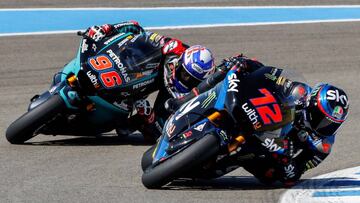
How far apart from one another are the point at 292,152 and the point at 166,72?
2.36 metres

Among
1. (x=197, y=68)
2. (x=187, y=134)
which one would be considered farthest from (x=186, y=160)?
(x=197, y=68)

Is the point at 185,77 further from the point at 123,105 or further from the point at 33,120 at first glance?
the point at 33,120

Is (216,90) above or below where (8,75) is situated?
above

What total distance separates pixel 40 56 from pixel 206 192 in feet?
24.7

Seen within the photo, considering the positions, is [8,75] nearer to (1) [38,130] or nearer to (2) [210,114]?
(1) [38,130]

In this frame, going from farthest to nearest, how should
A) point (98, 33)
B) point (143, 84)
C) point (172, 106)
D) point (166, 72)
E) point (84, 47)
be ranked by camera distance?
1. point (98, 33)
2. point (84, 47)
3. point (143, 84)
4. point (166, 72)
5. point (172, 106)

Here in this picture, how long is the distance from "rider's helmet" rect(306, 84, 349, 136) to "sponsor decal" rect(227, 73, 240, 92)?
699 mm

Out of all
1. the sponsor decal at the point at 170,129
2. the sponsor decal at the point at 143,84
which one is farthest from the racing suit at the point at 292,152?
the sponsor decal at the point at 143,84

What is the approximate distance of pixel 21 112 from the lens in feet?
38.6

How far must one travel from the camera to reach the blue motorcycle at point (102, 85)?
1017cm

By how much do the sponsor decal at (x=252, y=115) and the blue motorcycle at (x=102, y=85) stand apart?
2739 millimetres

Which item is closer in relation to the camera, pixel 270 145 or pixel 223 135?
pixel 223 135

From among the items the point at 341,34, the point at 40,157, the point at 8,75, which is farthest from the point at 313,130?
the point at 341,34

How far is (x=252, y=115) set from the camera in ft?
25.5
